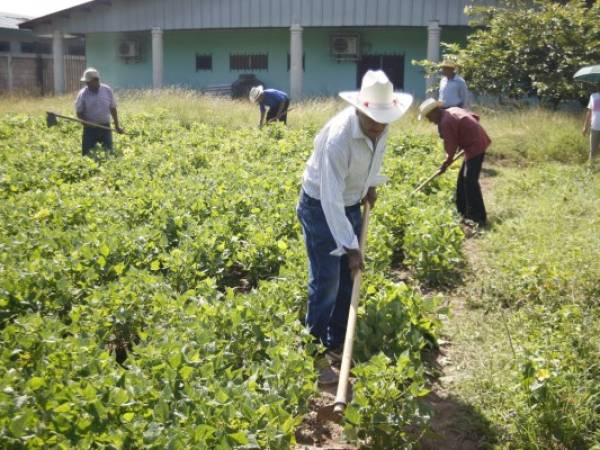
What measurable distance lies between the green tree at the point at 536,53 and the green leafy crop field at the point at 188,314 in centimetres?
678

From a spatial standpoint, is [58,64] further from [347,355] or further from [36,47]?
[347,355]

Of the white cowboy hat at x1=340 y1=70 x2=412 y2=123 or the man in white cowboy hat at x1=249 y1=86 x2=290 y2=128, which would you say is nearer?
the white cowboy hat at x1=340 y1=70 x2=412 y2=123

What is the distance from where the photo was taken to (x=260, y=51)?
2127 cm

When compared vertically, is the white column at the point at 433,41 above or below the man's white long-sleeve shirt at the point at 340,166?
above

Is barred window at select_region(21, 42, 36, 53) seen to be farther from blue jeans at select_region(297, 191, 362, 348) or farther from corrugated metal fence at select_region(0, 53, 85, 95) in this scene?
blue jeans at select_region(297, 191, 362, 348)

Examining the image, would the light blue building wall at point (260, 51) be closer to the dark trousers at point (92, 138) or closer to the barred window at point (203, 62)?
the barred window at point (203, 62)

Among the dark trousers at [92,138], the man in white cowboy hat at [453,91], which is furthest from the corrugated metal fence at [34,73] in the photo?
the man in white cowboy hat at [453,91]

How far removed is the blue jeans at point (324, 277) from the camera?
410cm

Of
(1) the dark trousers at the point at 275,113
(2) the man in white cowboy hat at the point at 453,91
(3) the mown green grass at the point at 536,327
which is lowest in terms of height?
(3) the mown green grass at the point at 536,327

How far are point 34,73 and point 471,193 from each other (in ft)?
75.6

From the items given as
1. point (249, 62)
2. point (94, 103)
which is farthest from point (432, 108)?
point (249, 62)

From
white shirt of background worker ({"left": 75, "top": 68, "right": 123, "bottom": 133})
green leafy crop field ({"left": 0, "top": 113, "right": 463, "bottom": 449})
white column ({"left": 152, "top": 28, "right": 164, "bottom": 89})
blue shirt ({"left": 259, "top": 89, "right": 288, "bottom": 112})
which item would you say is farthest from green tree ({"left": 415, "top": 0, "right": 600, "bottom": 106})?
white column ({"left": 152, "top": 28, "right": 164, "bottom": 89})

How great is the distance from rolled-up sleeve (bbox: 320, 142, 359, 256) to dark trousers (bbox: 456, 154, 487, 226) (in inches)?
147

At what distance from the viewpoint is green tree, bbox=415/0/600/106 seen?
1334 centimetres
